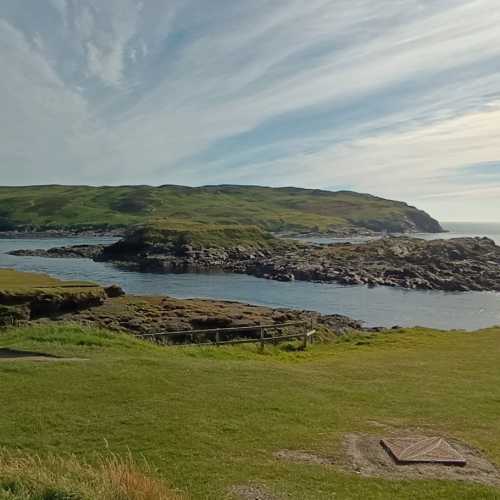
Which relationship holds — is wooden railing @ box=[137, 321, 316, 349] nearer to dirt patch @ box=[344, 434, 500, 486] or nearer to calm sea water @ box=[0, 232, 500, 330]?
dirt patch @ box=[344, 434, 500, 486]

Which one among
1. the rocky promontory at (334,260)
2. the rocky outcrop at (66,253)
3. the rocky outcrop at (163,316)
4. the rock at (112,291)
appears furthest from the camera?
the rocky outcrop at (66,253)

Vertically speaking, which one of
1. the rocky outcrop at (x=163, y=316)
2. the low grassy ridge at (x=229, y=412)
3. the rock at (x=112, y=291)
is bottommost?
the rocky outcrop at (x=163, y=316)

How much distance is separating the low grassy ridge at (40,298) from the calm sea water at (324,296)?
28751mm

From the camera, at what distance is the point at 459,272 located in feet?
311

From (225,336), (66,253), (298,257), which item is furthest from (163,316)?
(66,253)

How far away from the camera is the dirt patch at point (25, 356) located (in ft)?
61.1

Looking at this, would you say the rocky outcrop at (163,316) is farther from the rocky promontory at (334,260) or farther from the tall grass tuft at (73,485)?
the rocky promontory at (334,260)

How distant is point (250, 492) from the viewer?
→ 9516 millimetres

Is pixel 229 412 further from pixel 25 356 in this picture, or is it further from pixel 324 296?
pixel 324 296

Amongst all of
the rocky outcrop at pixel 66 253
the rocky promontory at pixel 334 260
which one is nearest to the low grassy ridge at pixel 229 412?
the rocky promontory at pixel 334 260

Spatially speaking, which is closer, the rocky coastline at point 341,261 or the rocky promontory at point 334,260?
the rocky coastline at point 341,261

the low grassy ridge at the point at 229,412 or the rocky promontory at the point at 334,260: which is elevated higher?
the rocky promontory at the point at 334,260

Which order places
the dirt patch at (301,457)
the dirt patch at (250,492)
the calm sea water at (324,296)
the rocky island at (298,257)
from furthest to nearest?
1. the rocky island at (298,257)
2. the calm sea water at (324,296)
3. the dirt patch at (301,457)
4. the dirt patch at (250,492)

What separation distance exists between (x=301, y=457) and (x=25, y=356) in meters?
12.1
